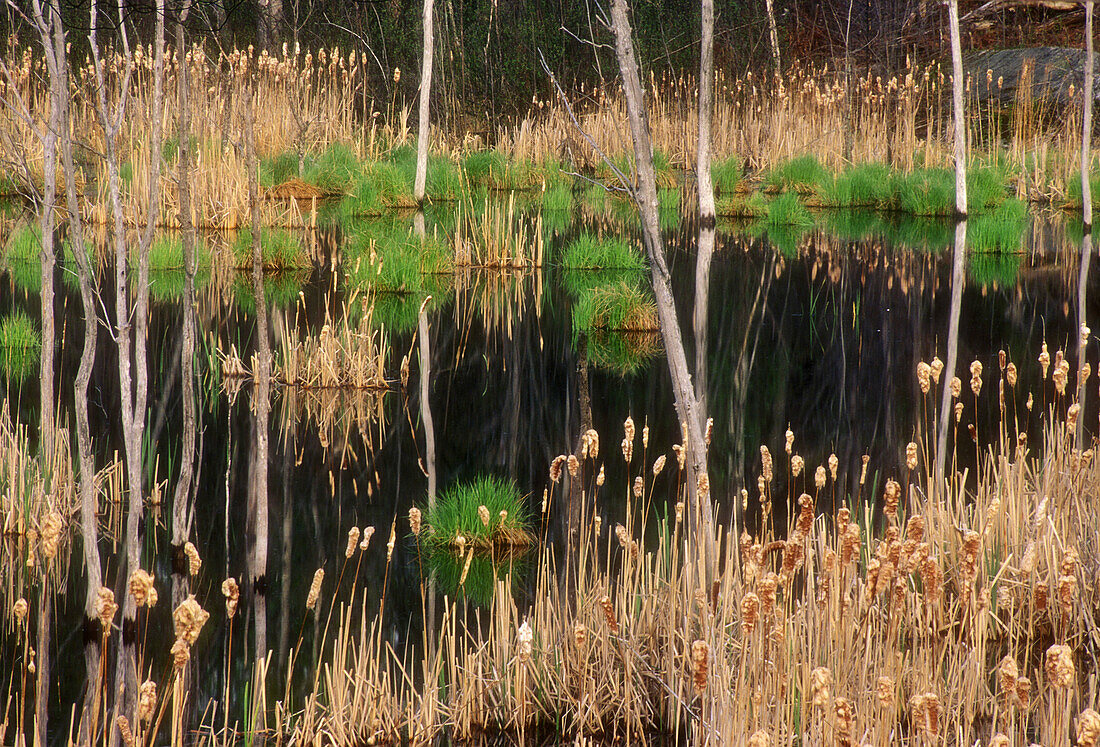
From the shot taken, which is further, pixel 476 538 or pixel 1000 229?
pixel 1000 229

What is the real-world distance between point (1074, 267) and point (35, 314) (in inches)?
289

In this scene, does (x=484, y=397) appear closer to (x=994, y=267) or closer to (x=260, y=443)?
(x=260, y=443)

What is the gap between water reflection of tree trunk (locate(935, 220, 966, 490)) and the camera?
397 cm

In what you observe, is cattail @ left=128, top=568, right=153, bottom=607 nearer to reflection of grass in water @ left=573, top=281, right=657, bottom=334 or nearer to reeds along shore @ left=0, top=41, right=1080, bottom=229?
reflection of grass in water @ left=573, top=281, right=657, bottom=334

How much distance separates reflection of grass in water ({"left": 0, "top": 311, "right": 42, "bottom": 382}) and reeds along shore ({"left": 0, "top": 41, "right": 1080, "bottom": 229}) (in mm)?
4163

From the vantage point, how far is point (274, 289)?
25.1 feet

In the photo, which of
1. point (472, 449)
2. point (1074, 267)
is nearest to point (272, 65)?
point (472, 449)

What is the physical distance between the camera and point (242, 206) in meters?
9.55

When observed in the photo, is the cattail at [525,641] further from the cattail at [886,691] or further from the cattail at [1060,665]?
the cattail at [1060,665]

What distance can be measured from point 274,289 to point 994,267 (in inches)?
216

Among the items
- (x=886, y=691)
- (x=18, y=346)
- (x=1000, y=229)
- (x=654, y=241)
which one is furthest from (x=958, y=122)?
(x=886, y=691)

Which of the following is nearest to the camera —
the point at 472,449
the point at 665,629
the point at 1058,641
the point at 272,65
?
the point at 1058,641

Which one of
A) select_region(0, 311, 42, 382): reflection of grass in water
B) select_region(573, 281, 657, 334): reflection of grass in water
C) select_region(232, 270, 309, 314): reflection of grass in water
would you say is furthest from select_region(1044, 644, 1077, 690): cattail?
select_region(232, 270, 309, 314): reflection of grass in water

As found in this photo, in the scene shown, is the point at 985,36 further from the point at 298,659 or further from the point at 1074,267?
the point at 298,659
